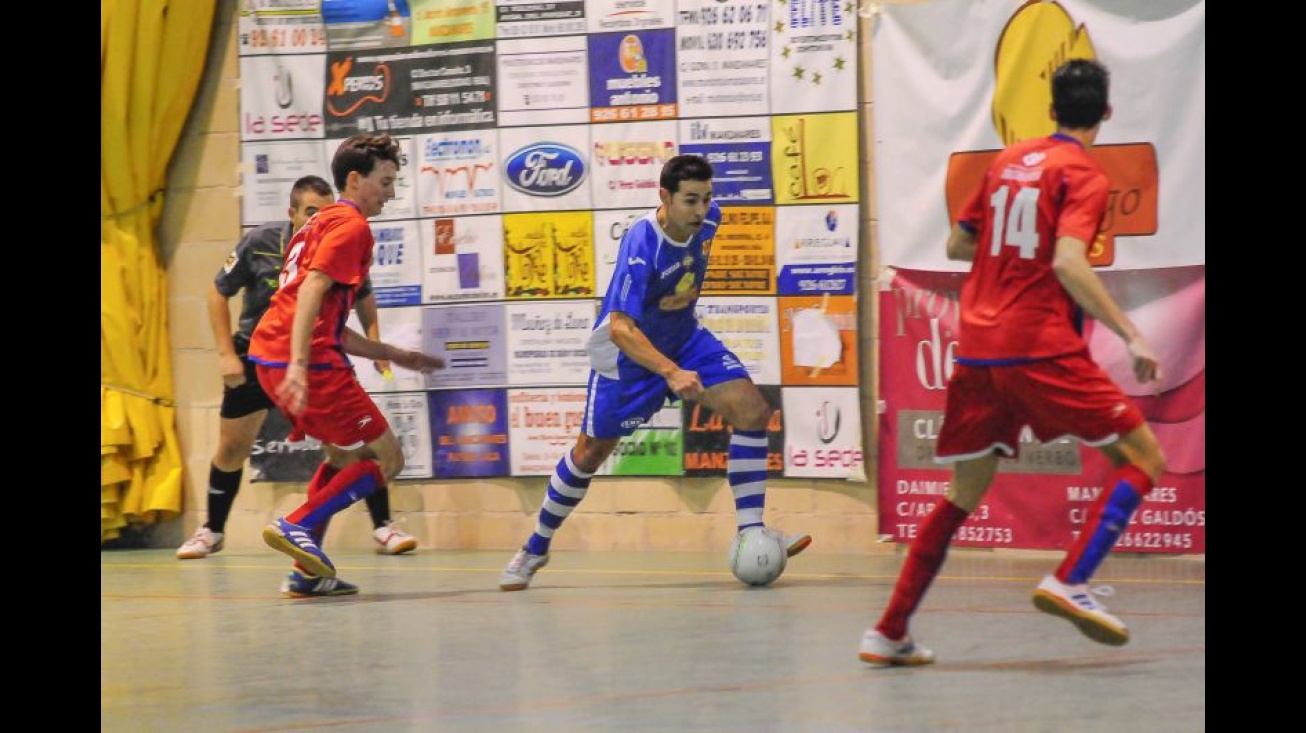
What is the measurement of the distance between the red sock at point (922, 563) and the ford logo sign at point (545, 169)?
457 centimetres

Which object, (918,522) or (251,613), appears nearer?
(251,613)

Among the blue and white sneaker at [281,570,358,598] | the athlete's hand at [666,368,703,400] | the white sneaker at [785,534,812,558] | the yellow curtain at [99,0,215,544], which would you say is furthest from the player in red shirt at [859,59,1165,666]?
the yellow curtain at [99,0,215,544]

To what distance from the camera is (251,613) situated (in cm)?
767

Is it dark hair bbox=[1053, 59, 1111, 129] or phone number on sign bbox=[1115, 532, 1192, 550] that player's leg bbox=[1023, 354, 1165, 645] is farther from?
phone number on sign bbox=[1115, 532, 1192, 550]

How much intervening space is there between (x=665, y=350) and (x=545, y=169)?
223 centimetres

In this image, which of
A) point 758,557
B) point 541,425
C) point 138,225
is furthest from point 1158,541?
point 138,225

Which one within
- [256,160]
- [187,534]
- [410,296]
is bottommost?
[187,534]

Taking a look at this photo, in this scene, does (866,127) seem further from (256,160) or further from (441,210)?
(256,160)

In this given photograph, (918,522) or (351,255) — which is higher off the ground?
(351,255)

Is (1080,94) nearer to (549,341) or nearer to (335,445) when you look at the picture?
(335,445)

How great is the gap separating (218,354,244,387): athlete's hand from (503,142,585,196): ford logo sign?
5.72 feet

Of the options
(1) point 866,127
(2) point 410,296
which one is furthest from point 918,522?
(2) point 410,296
